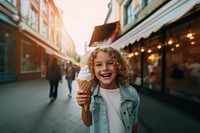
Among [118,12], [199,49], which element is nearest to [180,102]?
[199,49]

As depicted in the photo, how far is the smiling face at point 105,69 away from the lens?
4.24 feet

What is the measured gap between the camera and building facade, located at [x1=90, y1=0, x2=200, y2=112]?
406cm

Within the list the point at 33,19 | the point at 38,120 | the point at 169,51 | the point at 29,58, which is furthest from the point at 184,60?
the point at 29,58

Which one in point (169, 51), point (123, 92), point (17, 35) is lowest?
point (123, 92)

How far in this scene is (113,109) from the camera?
51.5 inches

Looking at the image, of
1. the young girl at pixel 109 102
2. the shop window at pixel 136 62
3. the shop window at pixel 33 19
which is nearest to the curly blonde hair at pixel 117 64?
the young girl at pixel 109 102

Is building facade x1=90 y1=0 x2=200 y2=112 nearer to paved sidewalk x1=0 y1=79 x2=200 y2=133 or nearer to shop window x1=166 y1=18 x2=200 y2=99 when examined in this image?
shop window x1=166 y1=18 x2=200 y2=99

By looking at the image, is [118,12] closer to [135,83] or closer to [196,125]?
[135,83]

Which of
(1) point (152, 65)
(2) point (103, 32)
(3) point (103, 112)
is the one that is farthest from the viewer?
(2) point (103, 32)

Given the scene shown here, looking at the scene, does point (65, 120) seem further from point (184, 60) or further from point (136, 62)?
point (136, 62)

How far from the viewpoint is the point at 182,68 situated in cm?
536

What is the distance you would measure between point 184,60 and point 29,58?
13.0 metres

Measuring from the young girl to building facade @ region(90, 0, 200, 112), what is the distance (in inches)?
87.9

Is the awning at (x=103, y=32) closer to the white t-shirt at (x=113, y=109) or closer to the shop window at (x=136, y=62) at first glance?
the shop window at (x=136, y=62)
